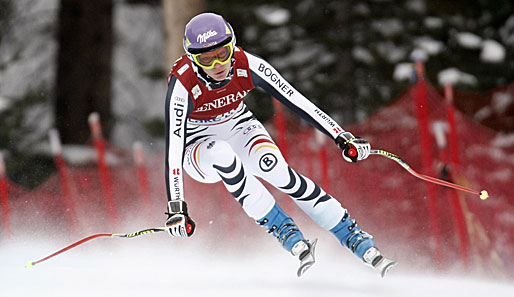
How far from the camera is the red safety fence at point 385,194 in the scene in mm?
6852

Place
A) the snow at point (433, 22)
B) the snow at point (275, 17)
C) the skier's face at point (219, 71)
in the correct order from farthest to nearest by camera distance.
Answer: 1. the snow at point (275, 17)
2. the snow at point (433, 22)
3. the skier's face at point (219, 71)

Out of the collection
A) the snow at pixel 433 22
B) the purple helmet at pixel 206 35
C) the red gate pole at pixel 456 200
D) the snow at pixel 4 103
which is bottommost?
the snow at pixel 4 103

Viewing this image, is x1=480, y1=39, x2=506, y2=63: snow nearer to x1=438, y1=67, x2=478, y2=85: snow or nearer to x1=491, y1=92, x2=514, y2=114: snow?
x1=438, y1=67, x2=478, y2=85: snow

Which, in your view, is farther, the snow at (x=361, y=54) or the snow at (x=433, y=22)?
the snow at (x=361, y=54)

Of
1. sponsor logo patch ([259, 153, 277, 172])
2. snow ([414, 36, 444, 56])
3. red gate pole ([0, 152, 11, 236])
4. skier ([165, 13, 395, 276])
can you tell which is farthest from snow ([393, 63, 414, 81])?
sponsor logo patch ([259, 153, 277, 172])

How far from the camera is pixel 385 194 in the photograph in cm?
750

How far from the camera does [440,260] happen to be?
6812 mm

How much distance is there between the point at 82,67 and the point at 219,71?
29.3 ft

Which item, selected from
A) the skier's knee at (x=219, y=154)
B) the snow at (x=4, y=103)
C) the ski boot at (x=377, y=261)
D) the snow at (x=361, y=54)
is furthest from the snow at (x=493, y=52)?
the snow at (x=4, y=103)

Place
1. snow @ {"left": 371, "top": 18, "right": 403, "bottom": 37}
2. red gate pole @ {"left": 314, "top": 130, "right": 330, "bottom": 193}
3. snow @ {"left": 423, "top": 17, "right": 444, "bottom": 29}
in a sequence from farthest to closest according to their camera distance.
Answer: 1. snow @ {"left": 371, "top": 18, "right": 403, "bottom": 37}
2. snow @ {"left": 423, "top": 17, "right": 444, "bottom": 29}
3. red gate pole @ {"left": 314, "top": 130, "right": 330, "bottom": 193}

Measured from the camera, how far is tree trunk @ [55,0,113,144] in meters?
12.8

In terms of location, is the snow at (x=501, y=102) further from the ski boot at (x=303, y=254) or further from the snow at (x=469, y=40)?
the ski boot at (x=303, y=254)

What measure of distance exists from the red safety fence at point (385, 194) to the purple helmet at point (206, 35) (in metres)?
2.25

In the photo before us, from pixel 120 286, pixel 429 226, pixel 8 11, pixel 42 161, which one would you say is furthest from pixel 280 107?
pixel 8 11
